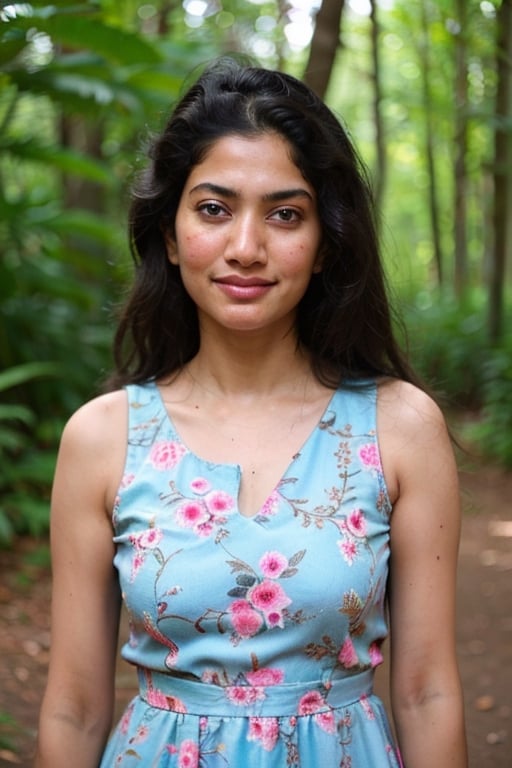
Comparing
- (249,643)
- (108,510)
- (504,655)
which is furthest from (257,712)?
(504,655)

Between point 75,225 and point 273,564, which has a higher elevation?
point 75,225

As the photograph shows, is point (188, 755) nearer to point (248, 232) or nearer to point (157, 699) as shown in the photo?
point (157, 699)

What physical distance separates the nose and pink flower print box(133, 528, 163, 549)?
0.52 meters

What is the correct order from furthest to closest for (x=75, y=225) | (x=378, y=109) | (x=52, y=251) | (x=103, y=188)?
1. (x=378, y=109)
2. (x=103, y=188)
3. (x=52, y=251)
4. (x=75, y=225)

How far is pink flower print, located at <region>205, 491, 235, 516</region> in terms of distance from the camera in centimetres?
191

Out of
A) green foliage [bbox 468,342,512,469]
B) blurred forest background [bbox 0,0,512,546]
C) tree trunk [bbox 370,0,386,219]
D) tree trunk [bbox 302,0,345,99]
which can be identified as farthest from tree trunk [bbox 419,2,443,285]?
tree trunk [bbox 302,0,345,99]

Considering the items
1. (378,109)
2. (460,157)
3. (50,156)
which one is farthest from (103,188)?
(460,157)

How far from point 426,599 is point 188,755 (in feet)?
1.71

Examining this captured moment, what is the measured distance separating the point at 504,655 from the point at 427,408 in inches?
122

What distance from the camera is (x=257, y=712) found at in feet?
6.10

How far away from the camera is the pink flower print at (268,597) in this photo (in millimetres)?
1831

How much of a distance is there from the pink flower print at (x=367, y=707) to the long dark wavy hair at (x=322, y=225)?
2.05 ft

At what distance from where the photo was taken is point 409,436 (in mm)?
1981

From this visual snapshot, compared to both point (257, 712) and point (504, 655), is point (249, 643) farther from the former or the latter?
point (504, 655)
